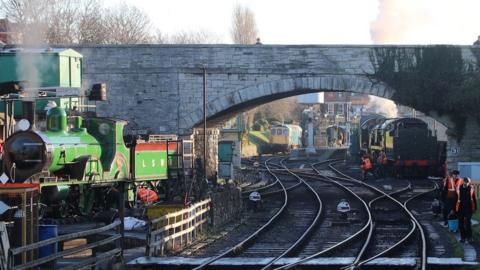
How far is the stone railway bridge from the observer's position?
39.3m

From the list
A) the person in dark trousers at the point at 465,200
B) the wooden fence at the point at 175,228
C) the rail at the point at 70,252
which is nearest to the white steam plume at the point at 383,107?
the wooden fence at the point at 175,228

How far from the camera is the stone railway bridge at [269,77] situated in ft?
129

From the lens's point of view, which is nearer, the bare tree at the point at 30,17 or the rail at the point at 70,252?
the rail at the point at 70,252

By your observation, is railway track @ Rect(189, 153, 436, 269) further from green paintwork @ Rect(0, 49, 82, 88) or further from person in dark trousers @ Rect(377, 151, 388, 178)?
green paintwork @ Rect(0, 49, 82, 88)

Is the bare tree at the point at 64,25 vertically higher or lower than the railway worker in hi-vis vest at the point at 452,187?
higher

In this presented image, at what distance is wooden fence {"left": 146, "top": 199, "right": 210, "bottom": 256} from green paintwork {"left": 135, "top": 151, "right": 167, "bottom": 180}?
5.23 meters

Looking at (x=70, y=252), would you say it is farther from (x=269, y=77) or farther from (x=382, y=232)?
(x=269, y=77)

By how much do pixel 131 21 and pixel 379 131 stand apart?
3072 cm

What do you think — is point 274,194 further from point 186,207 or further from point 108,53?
point 186,207

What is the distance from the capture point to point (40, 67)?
89.3ft

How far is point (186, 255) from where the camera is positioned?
693 inches

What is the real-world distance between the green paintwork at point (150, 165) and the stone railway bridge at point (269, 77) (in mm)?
10170

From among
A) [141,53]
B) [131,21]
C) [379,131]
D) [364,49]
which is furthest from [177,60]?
[131,21]

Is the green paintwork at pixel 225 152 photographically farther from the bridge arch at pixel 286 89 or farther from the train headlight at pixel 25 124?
the train headlight at pixel 25 124
